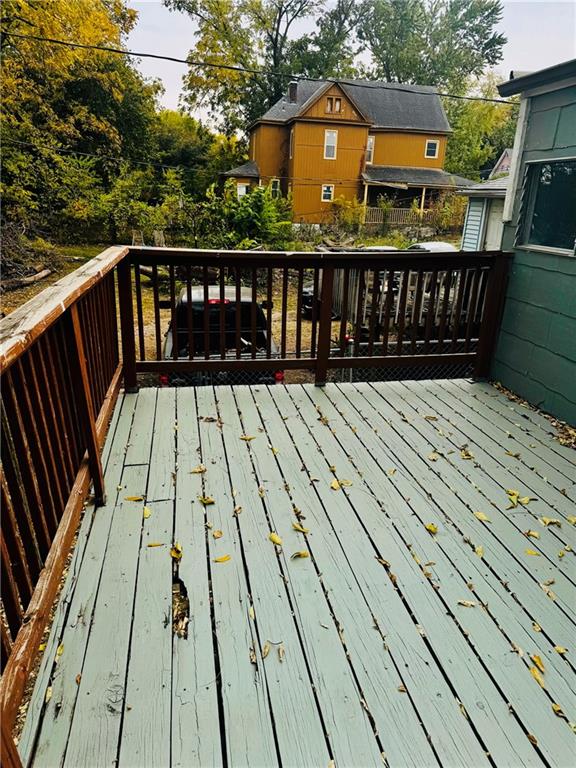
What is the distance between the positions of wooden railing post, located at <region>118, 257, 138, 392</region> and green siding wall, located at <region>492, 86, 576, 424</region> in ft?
9.23

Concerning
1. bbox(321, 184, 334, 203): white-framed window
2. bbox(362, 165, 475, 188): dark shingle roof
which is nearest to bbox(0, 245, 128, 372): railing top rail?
bbox(321, 184, 334, 203): white-framed window

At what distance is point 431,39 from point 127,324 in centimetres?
3324

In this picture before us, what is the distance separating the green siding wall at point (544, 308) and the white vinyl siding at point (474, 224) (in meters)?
8.86

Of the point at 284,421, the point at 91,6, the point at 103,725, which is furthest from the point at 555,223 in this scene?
the point at 91,6

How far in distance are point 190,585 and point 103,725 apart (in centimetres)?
52

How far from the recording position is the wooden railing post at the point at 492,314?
3.63 meters

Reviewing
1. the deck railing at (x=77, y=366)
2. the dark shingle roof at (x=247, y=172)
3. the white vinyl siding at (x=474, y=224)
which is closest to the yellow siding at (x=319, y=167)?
the dark shingle roof at (x=247, y=172)

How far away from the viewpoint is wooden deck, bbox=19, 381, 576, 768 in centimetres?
124

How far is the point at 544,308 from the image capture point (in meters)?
3.33

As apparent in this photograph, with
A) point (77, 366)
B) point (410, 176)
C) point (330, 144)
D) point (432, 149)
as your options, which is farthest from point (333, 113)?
point (77, 366)

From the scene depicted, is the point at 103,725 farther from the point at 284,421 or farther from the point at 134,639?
the point at 284,421

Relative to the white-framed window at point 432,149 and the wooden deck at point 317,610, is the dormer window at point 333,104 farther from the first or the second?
the wooden deck at point 317,610

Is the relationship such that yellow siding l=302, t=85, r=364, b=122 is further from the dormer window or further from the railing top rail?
the railing top rail

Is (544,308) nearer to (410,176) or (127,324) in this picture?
(127,324)
